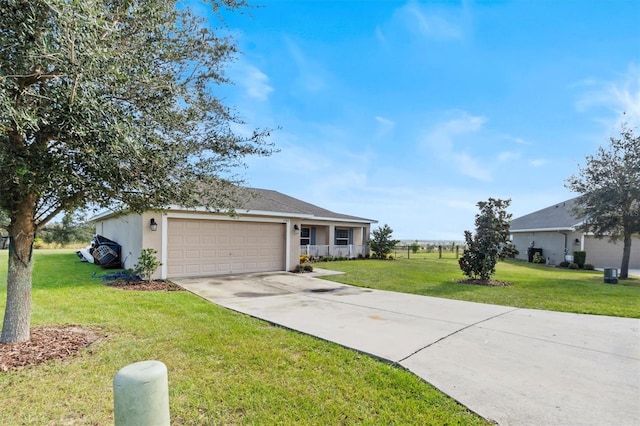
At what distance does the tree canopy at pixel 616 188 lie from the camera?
1416 cm

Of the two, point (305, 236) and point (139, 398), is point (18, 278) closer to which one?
point (139, 398)

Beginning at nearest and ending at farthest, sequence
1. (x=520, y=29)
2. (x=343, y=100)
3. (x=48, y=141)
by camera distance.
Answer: (x=48, y=141) → (x=520, y=29) → (x=343, y=100)

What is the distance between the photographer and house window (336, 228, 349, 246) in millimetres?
22000

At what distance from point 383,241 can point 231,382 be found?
19.1 m

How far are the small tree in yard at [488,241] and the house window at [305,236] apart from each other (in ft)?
33.5

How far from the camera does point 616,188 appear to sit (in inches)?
562

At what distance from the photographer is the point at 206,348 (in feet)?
15.0

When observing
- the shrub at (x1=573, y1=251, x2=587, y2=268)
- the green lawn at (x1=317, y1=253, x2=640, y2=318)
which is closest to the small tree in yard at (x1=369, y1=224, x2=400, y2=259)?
the green lawn at (x1=317, y1=253, x2=640, y2=318)

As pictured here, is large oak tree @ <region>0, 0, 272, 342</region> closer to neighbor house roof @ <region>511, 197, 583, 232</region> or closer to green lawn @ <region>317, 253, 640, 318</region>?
green lawn @ <region>317, 253, 640, 318</region>

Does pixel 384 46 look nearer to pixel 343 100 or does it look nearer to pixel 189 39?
pixel 343 100

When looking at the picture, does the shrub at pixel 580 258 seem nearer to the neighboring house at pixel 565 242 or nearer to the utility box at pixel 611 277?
the neighboring house at pixel 565 242

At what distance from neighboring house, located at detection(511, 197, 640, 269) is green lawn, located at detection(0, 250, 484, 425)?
18877mm

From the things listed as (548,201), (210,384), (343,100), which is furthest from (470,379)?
(548,201)

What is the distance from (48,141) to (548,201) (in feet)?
114
